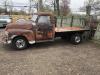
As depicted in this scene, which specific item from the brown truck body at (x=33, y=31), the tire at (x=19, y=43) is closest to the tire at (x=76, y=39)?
the brown truck body at (x=33, y=31)

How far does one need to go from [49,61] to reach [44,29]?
108 inches

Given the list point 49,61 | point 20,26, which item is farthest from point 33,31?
point 49,61

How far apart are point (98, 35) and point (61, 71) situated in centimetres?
539

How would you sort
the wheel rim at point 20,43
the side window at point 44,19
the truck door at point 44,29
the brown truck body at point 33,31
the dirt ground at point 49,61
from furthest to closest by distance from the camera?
the side window at point 44,19 < the truck door at point 44,29 < the wheel rim at point 20,43 < the brown truck body at point 33,31 < the dirt ground at point 49,61

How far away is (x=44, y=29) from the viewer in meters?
9.55

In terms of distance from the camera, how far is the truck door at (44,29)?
31.0 ft

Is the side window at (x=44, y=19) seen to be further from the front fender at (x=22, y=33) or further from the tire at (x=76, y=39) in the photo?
the tire at (x=76, y=39)

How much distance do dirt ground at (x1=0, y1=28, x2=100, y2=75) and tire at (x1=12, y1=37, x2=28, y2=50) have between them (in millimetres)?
265

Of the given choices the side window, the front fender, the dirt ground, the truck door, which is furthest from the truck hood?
the dirt ground

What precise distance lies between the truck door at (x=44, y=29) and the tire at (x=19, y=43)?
735mm

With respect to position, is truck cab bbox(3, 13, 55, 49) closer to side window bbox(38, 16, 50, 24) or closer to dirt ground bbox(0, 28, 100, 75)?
side window bbox(38, 16, 50, 24)

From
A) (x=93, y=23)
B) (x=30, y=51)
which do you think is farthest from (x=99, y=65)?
(x=93, y=23)

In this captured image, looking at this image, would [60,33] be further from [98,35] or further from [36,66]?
[36,66]

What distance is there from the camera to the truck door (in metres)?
9.45
